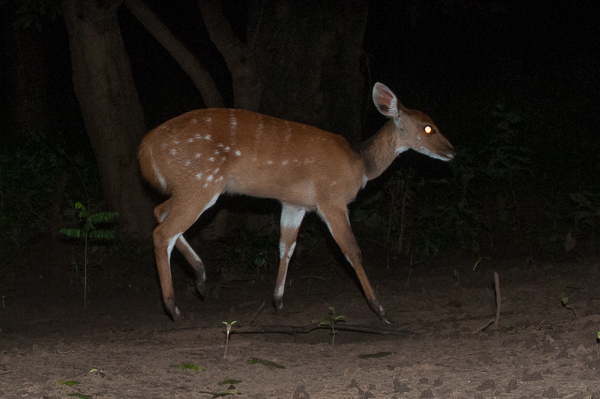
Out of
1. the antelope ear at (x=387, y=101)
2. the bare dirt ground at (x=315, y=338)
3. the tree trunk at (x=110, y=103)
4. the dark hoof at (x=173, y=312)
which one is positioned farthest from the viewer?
the tree trunk at (x=110, y=103)

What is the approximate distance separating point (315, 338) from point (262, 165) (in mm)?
1489

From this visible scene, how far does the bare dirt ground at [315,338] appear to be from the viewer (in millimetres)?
3344

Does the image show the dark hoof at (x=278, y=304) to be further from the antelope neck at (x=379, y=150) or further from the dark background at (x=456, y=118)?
the dark background at (x=456, y=118)

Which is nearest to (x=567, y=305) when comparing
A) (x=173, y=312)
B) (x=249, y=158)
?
(x=249, y=158)

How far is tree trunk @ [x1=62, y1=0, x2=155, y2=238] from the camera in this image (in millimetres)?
6977

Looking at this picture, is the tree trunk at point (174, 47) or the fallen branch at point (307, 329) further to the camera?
the tree trunk at point (174, 47)

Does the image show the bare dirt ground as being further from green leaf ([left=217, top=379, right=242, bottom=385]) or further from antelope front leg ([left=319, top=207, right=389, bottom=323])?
antelope front leg ([left=319, top=207, right=389, bottom=323])

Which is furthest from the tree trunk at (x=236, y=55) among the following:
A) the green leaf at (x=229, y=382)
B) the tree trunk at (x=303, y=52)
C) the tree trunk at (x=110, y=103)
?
the green leaf at (x=229, y=382)

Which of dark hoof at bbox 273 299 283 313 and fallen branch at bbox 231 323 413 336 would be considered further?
dark hoof at bbox 273 299 283 313

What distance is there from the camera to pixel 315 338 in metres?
5.32

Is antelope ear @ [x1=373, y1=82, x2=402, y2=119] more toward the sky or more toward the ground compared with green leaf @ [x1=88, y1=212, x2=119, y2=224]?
more toward the sky

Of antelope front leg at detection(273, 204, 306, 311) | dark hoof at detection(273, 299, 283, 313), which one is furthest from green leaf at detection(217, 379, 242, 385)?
antelope front leg at detection(273, 204, 306, 311)

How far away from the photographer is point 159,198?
765 centimetres

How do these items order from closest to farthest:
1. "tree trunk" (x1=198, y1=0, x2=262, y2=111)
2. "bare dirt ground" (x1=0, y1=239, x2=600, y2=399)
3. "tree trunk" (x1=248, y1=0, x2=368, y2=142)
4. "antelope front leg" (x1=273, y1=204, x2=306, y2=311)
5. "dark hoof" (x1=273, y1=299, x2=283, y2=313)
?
"bare dirt ground" (x1=0, y1=239, x2=600, y2=399)
"dark hoof" (x1=273, y1=299, x2=283, y2=313)
"antelope front leg" (x1=273, y1=204, x2=306, y2=311)
"tree trunk" (x1=198, y1=0, x2=262, y2=111)
"tree trunk" (x1=248, y1=0, x2=368, y2=142)
